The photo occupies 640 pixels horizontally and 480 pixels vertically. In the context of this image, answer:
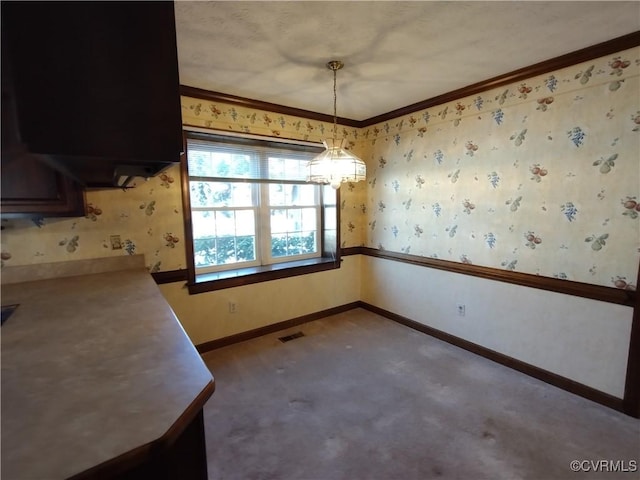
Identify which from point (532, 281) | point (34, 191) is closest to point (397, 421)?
point (532, 281)

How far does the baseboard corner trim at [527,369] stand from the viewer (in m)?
2.15

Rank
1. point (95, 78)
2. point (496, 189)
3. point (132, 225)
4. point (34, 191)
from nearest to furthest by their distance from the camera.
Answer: point (95, 78) < point (34, 191) < point (132, 225) < point (496, 189)

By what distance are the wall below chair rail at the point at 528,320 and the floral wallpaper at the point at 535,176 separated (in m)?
0.21

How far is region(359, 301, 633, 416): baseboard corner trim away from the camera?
Result: 2152 millimetres

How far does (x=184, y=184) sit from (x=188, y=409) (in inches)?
91.5

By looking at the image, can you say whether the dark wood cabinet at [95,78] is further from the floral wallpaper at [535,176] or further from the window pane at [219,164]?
the floral wallpaper at [535,176]

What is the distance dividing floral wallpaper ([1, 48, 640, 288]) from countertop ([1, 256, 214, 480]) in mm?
996

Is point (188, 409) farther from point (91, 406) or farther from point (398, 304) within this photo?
point (398, 304)

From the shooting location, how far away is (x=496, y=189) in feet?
8.69

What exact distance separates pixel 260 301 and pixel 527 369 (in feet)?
8.14

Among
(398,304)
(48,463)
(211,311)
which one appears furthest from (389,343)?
(48,463)

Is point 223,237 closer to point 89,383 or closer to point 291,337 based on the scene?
point 291,337

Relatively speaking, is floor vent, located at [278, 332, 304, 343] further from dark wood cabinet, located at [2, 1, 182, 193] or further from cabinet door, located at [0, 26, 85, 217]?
dark wood cabinet, located at [2, 1, 182, 193]

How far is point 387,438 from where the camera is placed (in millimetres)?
1884
